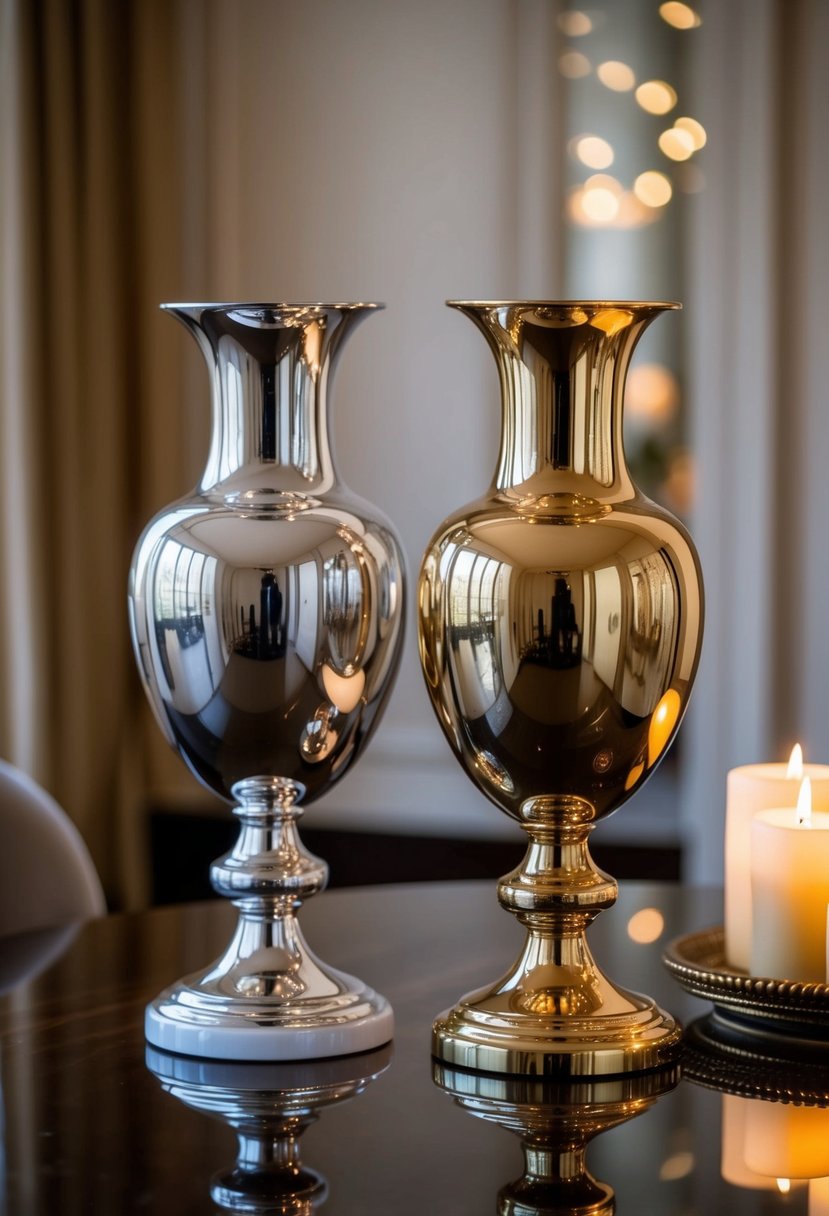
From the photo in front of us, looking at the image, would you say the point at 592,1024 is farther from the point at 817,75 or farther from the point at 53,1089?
the point at 817,75

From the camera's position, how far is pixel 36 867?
1230mm

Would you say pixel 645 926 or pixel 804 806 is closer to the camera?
pixel 804 806

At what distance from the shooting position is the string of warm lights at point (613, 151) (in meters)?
2.71

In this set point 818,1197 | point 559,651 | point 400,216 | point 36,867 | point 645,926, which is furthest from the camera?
point 400,216

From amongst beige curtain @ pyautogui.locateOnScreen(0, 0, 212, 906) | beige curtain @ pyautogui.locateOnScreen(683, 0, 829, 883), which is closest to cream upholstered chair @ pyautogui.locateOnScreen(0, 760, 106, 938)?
beige curtain @ pyautogui.locateOnScreen(683, 0, 829, 883)

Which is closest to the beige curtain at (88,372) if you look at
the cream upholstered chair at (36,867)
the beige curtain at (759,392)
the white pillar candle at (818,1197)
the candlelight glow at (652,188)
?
the candlelight glow at (652,188)

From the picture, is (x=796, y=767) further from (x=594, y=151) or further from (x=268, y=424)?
(x=594, y=151)

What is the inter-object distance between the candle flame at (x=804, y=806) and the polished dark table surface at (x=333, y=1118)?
13cm

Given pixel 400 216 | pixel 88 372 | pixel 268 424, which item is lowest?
pixel 268 424

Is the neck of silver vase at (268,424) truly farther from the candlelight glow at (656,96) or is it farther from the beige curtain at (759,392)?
the candlelight glow at (656,96)

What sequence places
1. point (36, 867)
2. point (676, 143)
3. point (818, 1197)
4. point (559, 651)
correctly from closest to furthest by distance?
point (818, 1197) → point (559, 651) → point (36, 867) → point (676, 143)

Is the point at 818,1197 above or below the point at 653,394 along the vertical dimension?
below

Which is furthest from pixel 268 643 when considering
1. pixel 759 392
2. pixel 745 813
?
pixel 759 392

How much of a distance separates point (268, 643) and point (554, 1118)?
257mm
